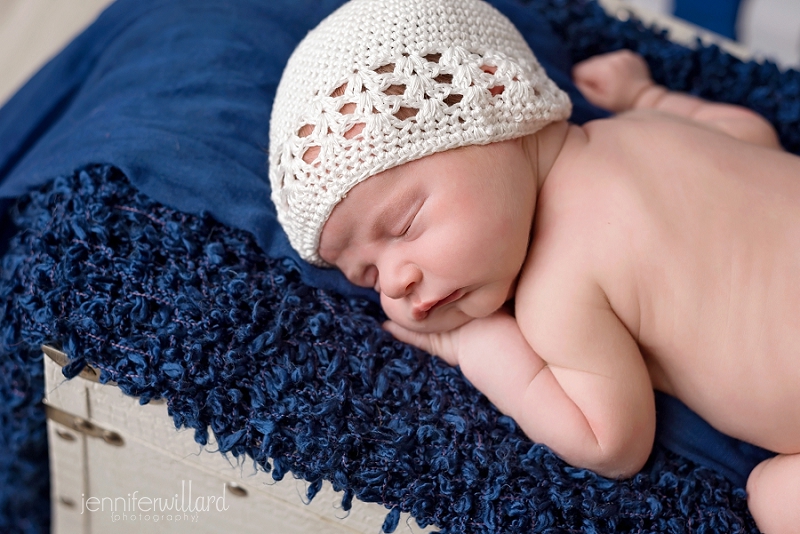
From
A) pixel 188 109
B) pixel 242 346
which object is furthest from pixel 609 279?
pixel 188 109

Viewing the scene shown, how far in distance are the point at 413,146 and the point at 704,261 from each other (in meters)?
0.45

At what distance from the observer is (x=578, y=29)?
62.2 inches

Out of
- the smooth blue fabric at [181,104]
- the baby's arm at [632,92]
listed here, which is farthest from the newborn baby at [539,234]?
the baby's arm at [632,92]

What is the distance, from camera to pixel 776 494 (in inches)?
38.2

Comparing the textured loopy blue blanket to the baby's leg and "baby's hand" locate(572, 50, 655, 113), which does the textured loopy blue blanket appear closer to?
the baby's leg

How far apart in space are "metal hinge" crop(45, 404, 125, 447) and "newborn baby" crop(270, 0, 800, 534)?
436mm

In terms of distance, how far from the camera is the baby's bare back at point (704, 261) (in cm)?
96

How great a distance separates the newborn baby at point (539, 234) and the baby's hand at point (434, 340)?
0.07ft

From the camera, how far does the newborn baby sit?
94 cm

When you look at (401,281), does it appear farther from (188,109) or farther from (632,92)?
(632,92)

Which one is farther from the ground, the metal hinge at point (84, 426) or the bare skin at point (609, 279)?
the bare skin at point (609, 279)

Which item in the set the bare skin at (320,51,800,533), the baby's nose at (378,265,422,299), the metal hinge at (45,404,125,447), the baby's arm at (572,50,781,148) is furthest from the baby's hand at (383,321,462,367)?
the baby's arm at (572,50,781,148)

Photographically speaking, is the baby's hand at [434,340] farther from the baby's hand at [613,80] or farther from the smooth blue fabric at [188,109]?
the baby's hand at [613,80]

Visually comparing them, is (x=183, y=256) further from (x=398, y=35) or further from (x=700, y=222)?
(x=700, y=222)
